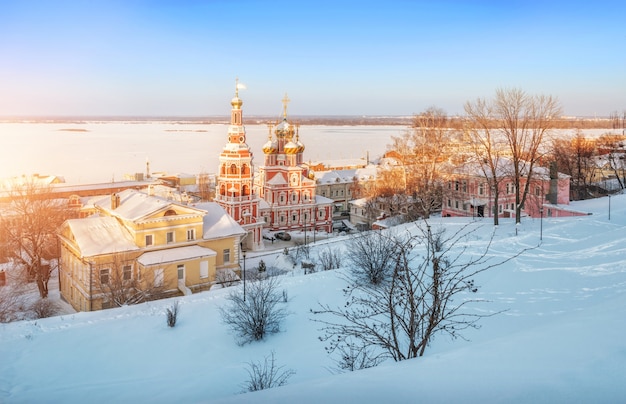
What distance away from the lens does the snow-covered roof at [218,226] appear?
20344 millimetres

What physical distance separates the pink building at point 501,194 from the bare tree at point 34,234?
729 inches

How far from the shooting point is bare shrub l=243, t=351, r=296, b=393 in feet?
24.7

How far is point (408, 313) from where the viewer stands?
26.2 ft

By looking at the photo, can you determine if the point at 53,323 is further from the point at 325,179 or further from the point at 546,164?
the point at 325,179

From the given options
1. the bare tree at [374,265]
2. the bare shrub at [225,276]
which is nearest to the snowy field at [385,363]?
the bare tree at [374,265]

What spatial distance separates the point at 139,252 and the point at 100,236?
1.42m

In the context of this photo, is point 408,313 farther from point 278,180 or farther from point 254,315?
point 278,180

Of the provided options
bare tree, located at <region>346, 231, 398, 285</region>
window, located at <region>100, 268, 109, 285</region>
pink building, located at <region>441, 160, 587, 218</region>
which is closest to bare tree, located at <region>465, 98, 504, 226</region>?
pink building, located at <region>441, 160, 587, 218</region>

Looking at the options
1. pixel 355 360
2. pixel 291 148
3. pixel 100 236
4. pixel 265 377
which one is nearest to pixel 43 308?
pixel 100 236

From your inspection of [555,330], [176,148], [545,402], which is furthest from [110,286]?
[176,148]

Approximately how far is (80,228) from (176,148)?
84398 mm

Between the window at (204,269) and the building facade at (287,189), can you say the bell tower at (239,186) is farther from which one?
the window at (204,269)

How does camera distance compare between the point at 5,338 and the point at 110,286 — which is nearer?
the point at 5,338

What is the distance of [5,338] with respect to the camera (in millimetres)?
10367
